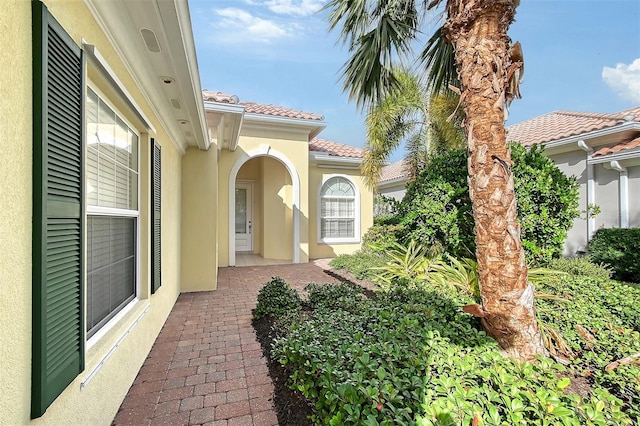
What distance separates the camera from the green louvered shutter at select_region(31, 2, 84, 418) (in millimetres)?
1590

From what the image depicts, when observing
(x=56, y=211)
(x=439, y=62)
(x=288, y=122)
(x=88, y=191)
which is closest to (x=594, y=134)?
(x=439, y=62)

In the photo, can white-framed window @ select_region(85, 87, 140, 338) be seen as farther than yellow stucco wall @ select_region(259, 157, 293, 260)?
No

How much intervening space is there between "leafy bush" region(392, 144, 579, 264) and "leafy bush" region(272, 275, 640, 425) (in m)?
1.13

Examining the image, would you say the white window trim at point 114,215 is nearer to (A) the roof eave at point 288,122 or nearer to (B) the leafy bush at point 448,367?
(B) the leafy bush at point 448,367

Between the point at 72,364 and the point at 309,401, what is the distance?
183 centimetres

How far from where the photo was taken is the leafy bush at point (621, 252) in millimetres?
7504

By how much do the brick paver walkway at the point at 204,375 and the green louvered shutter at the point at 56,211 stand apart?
4.34 feet

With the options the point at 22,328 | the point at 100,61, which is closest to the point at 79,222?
the point at 22,328

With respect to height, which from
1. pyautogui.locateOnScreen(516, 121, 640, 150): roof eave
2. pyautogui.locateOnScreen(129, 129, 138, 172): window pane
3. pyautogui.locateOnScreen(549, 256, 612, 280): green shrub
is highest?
pyautogui.locateOnScreen(516, 121, 640, 150): roof eave

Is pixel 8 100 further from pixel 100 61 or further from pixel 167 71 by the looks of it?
pixel 167 71

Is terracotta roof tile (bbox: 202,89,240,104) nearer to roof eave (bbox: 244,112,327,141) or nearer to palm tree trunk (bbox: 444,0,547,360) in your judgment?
roof eave (bbox: 244,112,327,141)

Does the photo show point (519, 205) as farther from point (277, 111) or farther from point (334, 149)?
point (334, 149)

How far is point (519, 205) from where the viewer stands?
5.14 metres

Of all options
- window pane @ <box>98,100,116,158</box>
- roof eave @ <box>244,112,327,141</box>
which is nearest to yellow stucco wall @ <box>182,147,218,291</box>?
roof eave @ <box>244,112,327,141</box>
